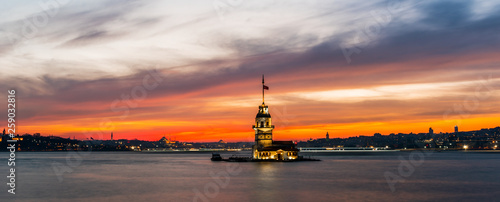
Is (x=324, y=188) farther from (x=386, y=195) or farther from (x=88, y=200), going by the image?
(x=88, y=200)

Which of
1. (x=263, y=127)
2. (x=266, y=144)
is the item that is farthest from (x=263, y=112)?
(x=266, y=144)

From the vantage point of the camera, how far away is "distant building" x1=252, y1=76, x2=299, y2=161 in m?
134

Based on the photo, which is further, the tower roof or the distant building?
the tower roof

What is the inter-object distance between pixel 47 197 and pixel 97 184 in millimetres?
15954

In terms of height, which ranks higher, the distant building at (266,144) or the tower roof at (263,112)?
the tower roof at (263,112)

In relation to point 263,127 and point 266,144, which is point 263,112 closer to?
point 263,127

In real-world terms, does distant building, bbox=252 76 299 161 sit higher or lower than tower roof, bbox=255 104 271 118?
lower

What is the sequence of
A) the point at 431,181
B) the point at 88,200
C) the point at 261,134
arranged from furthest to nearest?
the point at 261,134 < the point at 431,181 < the point at 88,200

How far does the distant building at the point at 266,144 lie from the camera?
13350 centimetres

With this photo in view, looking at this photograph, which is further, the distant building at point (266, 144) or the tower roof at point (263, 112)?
the tower roof at point (263, 112)

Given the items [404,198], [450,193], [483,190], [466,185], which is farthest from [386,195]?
[466,185]

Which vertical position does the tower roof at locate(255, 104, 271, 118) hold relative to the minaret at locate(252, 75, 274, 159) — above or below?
above

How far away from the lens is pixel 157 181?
8538 centimetres

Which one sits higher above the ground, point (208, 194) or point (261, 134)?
point (261, 134)
